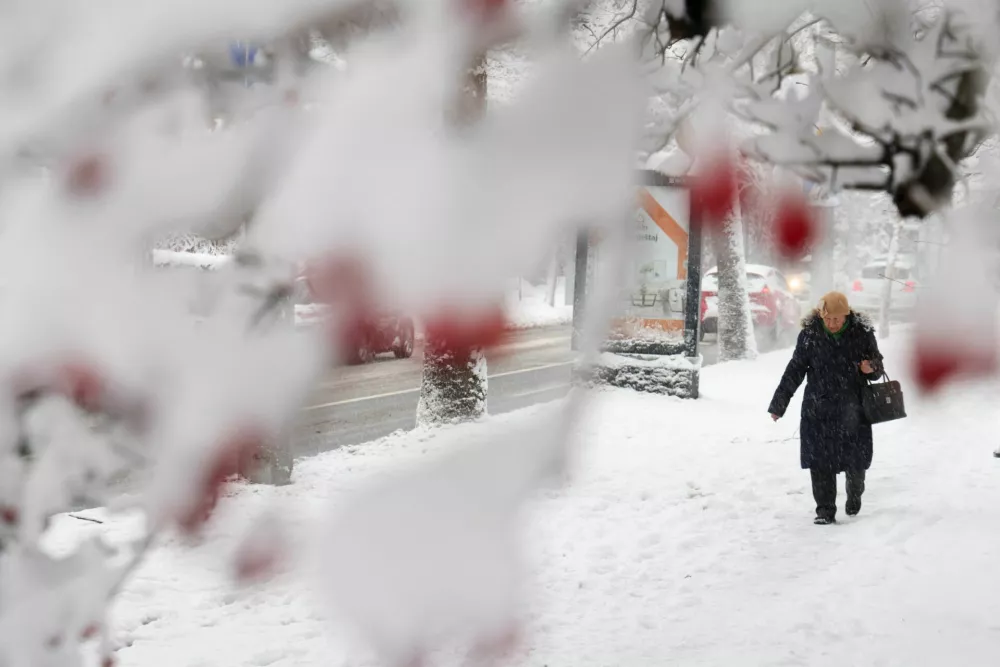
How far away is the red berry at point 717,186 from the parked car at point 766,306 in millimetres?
12737

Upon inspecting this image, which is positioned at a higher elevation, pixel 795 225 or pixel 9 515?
pixel 795 225

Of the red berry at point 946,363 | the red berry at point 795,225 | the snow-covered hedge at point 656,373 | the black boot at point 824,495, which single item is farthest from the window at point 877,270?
the snow-covered hedge at point 656,373

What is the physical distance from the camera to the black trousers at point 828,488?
557 cm

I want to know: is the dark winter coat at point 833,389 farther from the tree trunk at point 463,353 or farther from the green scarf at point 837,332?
the tree trunk at point 463,353

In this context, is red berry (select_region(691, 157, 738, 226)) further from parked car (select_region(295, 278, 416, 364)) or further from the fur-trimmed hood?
the fur-trimmed hood

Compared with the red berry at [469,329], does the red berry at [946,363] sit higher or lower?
lower

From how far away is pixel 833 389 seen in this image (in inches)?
213

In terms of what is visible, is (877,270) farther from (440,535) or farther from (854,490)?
(854,490)

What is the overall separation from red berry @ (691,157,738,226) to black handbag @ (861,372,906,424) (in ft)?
14.3

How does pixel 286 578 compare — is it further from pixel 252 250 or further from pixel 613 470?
pixel 613 470

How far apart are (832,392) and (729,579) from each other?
1384mm

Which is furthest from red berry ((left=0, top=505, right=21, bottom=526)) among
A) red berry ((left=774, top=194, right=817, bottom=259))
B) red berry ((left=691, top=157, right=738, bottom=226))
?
red berry ((left=774, top=194, right=817, bottom=259))

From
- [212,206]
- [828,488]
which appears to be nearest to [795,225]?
[212,206]

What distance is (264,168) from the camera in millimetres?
921
